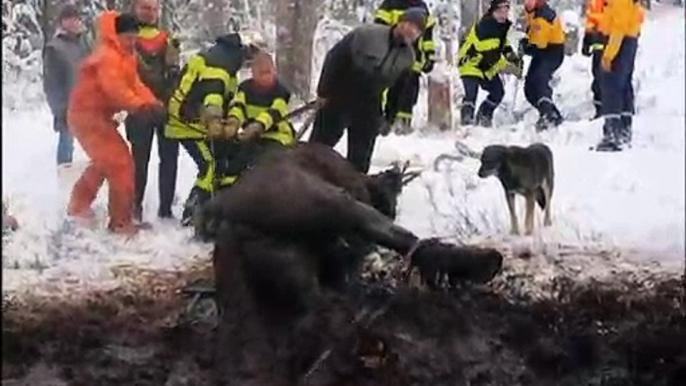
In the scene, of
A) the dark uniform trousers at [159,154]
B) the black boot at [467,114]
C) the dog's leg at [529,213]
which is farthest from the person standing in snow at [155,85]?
the dog's leg at [529,213]

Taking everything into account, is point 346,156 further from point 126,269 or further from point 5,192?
point 5,192

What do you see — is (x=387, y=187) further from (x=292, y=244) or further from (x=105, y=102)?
(x=105, y=102)

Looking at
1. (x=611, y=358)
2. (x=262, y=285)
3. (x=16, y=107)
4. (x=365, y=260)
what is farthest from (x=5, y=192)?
(x=611, y=358)

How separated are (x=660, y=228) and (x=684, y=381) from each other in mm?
253

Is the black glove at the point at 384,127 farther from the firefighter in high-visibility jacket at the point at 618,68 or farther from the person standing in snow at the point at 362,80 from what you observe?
the firefighter in high-visibility jacket at the point at 618,68

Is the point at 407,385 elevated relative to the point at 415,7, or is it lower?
lower

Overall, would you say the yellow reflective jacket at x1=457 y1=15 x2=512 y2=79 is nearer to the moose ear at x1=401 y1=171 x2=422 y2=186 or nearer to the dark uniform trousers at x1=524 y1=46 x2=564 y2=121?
the dark uniform trousers at x1=524 y1=46 x2=564 y2=121

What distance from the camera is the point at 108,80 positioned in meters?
1.97

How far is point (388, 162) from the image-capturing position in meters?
1.98

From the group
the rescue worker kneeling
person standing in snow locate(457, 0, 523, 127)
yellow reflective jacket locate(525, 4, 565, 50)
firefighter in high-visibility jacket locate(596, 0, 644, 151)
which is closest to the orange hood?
the rescue worker kneeling

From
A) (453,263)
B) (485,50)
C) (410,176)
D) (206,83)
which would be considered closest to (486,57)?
(485,50)

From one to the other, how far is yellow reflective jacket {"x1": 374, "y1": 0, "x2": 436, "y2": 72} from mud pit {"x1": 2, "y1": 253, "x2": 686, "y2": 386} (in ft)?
1.18

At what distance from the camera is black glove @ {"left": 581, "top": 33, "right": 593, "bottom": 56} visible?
199cm

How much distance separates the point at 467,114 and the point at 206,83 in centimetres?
40
